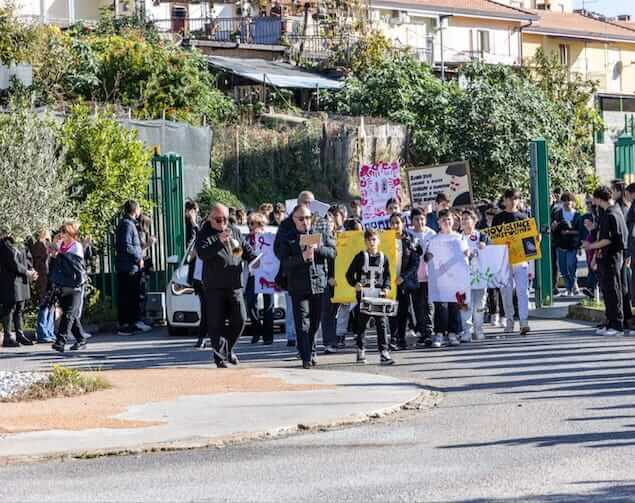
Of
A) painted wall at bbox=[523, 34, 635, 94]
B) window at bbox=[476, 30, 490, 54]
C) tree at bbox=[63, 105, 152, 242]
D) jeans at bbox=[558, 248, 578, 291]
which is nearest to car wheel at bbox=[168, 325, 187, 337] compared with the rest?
tree at bbox=[63, 105, 152, 242]

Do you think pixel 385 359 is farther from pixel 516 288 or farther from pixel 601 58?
pixel 601 58

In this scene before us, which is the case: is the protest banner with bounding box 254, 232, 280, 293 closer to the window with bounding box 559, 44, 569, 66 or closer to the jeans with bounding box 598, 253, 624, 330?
the jeans with bounding box 598, 253, 624, 330

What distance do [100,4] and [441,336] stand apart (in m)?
44.8

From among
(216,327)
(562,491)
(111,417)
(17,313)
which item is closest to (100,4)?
(17,313)

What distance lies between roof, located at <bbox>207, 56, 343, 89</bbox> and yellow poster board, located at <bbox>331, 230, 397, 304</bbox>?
93.4ft

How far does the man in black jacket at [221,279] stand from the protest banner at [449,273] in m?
2.92

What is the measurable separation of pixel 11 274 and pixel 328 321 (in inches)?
195

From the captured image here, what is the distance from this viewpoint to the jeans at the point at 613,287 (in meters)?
18.3

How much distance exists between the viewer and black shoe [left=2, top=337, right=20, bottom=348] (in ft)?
66.9

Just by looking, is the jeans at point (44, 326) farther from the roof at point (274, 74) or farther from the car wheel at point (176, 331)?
the roof at point (274, 74)

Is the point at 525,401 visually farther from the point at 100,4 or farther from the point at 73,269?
the point at 100,4

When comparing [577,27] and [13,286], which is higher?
[577,27]

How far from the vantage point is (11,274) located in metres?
20.4

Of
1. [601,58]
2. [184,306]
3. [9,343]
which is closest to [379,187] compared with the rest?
[184,306]
